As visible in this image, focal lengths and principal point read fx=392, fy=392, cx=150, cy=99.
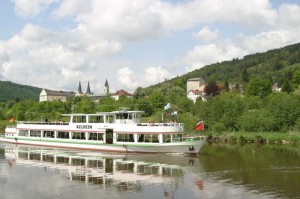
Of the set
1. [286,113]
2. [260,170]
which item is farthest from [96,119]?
[286,113]

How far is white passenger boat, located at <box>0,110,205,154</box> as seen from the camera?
4253cm

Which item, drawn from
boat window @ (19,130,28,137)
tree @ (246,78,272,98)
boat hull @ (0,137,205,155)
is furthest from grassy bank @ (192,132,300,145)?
tree @ (246,78,272,98)

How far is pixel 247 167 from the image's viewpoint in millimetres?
34219

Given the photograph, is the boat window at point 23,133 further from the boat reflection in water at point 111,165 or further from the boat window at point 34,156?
the boat window at point 34,156

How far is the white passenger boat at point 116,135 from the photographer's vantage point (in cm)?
4253

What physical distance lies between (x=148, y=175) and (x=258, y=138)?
120 feet

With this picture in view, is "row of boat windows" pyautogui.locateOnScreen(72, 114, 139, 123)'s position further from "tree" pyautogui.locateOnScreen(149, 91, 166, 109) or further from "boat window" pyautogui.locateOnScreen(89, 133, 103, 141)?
"tree" pyautogui.locateOnScreen(149, 91, 166, 109)

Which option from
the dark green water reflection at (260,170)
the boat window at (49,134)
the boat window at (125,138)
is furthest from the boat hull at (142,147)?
the boat window at (49,134)

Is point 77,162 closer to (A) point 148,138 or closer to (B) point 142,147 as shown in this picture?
(B) point 142,147

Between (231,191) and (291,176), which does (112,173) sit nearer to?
(231,191)

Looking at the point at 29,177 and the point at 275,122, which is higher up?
the point at 275,122

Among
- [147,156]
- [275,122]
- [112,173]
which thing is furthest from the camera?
[275,122]

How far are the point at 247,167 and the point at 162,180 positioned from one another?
31.3 ft

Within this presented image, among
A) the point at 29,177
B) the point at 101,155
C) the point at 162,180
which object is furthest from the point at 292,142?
the point at 29,177
